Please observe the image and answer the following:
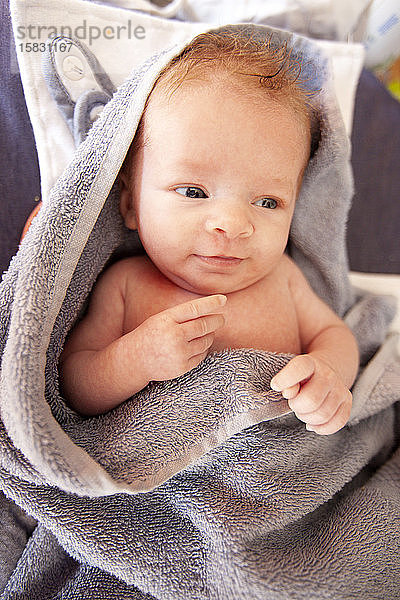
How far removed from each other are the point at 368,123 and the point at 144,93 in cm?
71

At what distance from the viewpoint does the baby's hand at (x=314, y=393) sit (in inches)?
→ 28.5

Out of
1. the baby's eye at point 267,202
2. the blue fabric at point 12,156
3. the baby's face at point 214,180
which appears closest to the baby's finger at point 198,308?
the baby's face at point 214,180

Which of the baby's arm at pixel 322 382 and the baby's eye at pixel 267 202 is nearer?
the baby's arm at pixel 322 382

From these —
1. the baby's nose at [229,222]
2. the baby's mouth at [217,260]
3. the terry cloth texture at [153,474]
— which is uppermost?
the baby's nose at [229,222]

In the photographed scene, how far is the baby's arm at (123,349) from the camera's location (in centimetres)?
73

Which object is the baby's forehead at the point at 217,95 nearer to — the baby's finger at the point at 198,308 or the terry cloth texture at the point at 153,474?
the terry cloth texture at the point at 153,474

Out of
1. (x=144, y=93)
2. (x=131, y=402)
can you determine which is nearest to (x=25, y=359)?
(x=131, y=402)

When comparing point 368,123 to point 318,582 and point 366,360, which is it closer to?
point 366,360

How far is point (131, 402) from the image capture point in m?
0.82

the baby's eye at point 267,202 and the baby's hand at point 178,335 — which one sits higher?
the baby's eye at point 267,202

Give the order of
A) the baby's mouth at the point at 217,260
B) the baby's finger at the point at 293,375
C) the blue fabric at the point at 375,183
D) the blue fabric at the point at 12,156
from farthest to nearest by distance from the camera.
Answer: the blue fabric at the point at 375,183 → the blue fabric at the point at 12,156 → the baby's mouth at the point at 217,260 → the baby's finger at the point at 293,375

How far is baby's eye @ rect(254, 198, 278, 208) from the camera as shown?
2.80 feet

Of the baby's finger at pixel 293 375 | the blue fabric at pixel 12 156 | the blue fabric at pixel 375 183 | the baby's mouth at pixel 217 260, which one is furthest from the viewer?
the blue fabric at pixel 375 183

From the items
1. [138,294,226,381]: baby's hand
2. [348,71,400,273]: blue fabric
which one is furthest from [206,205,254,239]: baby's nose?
[348,71,400,273]: blue fabric
